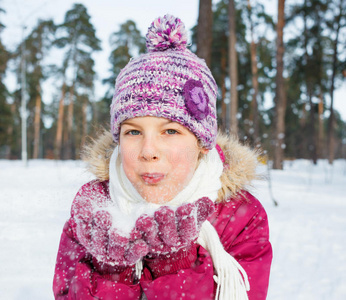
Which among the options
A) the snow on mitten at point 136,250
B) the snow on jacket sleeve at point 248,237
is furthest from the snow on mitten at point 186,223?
the snow on jacket sleeve at point 248,237

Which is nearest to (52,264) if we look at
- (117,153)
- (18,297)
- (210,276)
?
(18,297)

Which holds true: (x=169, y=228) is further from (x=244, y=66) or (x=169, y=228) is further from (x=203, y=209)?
(x=244, y=66)

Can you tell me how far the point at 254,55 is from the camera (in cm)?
1667

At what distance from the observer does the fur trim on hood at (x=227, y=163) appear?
59.1 inches

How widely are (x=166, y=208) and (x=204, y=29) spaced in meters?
6.10

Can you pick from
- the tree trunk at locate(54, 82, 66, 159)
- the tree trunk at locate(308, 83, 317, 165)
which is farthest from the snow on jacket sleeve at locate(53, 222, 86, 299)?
the tree trunk at locate(54, 82, 66, 159)

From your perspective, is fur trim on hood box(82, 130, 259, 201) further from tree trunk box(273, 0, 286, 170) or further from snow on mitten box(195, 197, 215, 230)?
tree trunk box(273, 0, 286, 170)

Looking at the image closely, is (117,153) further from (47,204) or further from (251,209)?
(47,204)

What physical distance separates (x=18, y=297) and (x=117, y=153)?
155 centimetres

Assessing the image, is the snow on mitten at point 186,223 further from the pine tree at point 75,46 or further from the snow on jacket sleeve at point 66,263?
the pine tree at point 75,46

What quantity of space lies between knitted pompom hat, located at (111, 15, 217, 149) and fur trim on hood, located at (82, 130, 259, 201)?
0.19m

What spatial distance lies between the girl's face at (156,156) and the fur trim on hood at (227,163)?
253 mm

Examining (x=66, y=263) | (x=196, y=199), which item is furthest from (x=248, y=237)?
(x=66, y=263)

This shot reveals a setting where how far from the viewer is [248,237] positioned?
1385 mm
